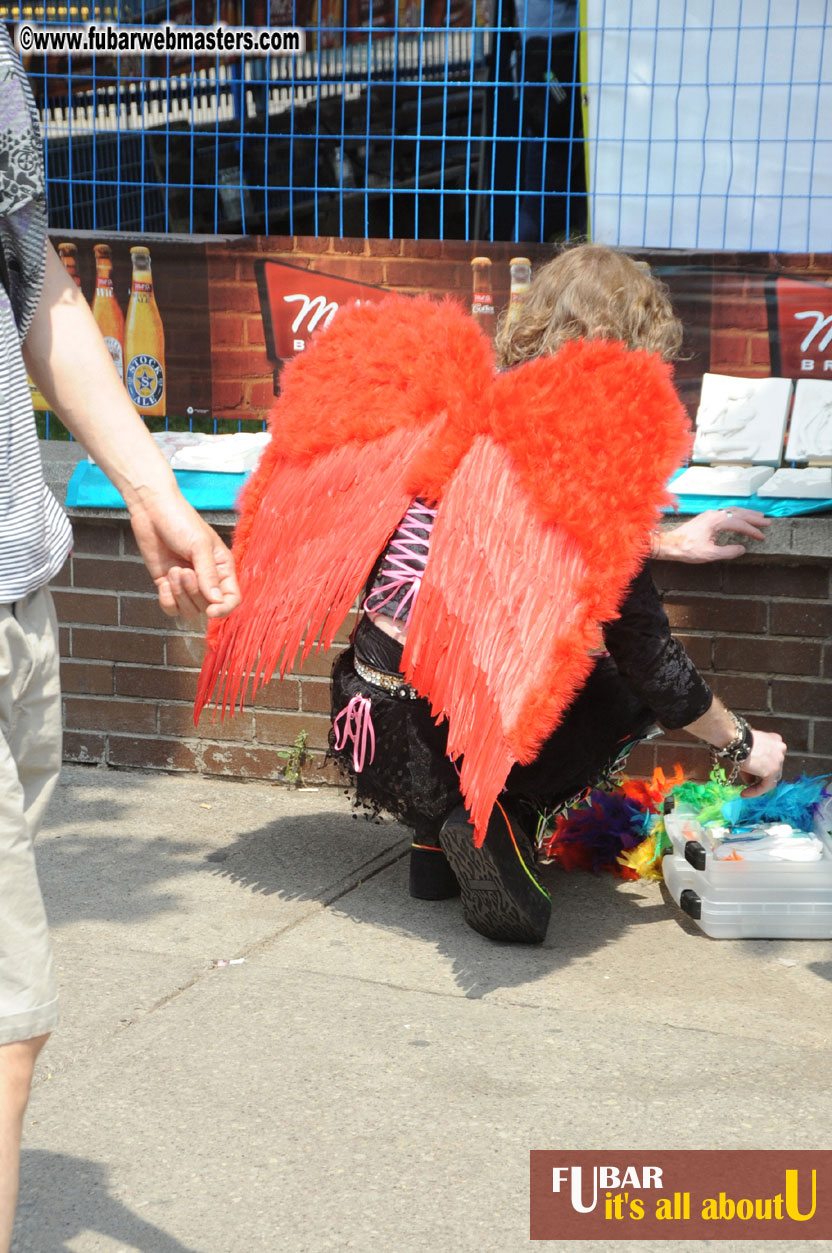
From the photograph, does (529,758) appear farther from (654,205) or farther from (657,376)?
(654,205)

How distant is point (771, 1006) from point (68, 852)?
2.02 metres

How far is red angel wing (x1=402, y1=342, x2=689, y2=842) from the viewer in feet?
9.84

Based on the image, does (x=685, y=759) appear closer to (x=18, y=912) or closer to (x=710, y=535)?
(x=710, y=535)

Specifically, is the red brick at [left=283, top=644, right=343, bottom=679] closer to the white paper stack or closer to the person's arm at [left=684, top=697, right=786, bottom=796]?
the white paper stack

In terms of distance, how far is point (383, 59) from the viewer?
4.73 meters

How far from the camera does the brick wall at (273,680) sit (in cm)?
404

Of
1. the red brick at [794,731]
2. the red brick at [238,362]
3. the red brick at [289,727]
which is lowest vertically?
the red brick at [289,727]

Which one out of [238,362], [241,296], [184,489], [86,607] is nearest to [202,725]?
[86,607]

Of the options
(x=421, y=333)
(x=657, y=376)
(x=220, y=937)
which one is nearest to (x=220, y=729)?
(x=220, y=937)

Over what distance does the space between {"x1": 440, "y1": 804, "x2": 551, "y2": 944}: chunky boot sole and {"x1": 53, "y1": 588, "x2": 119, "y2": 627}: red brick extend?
72.7 inches

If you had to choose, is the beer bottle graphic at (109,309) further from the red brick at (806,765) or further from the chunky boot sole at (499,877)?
the red brick at (806,765)

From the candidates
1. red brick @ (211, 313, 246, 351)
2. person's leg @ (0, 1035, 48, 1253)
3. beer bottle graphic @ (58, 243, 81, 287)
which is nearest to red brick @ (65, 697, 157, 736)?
red brick @ (211, 313, 246, 351)

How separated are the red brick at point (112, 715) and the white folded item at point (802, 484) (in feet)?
6.98

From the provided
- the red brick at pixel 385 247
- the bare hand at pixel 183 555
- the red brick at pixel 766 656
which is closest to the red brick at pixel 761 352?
the red brick at pixel 766 656
